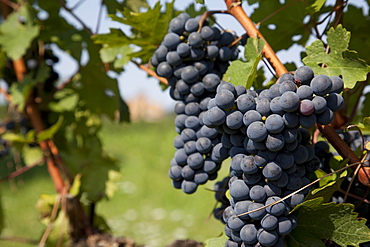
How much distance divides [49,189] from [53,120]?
3802 millimetres

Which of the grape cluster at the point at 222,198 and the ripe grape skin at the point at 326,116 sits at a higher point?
the ripe grape skin at the point at 326,116

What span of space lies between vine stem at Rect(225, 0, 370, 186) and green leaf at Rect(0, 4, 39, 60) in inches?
33.7

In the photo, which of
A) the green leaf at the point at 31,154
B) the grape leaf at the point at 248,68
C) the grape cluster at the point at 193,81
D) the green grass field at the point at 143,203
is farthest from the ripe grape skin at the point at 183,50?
the green grass field at the point at 143,203

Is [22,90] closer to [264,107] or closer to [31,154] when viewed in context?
[31,154]

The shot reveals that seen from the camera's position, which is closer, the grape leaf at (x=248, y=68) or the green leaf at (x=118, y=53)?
the grape leaf at (x=248, y=68)

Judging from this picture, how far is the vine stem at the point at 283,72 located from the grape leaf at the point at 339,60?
0.05 m

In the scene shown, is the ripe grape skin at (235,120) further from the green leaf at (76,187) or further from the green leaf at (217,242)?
the green leaf at (76,187)

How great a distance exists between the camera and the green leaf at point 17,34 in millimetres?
1407

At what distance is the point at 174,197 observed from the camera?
15.6 feet

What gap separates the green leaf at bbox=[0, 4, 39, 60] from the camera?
1.41 m

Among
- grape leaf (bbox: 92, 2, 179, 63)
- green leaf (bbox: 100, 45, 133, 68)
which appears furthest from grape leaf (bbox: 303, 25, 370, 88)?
green leaf (bbox: 100, 45, 133, 68)

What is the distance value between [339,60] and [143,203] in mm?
4176

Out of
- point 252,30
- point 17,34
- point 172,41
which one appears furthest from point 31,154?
point 252,30

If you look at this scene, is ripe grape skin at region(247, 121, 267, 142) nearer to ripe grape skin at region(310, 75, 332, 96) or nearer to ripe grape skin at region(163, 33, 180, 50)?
ripe grape skin at region(310, 75, 332, 96)
